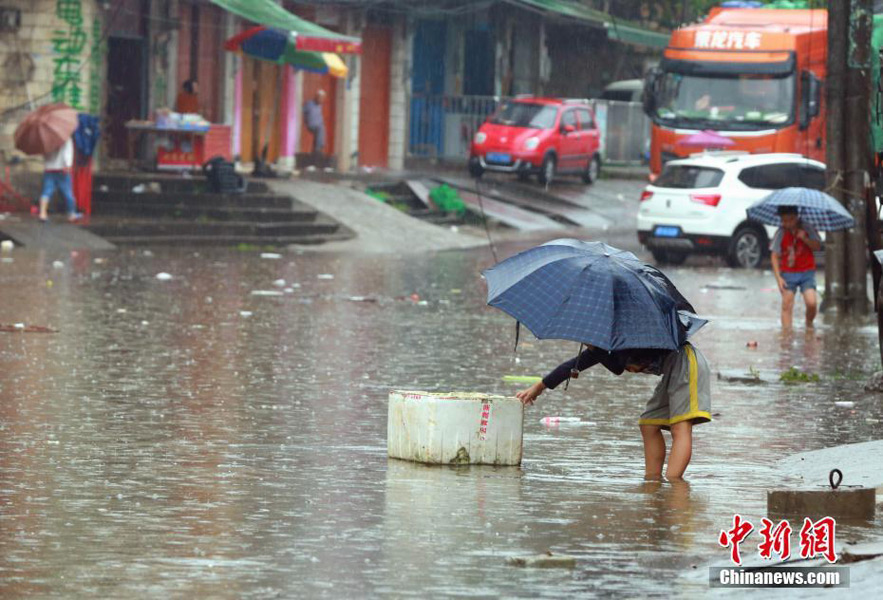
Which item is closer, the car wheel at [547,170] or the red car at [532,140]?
the red car at [532,140]

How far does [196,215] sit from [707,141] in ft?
30.4

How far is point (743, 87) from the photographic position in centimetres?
3303

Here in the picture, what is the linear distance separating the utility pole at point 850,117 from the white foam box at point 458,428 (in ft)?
32.1

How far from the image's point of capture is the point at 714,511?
27.2 ft

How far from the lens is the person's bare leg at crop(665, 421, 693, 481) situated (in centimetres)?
913

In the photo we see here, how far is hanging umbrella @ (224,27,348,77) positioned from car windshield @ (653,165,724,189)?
7.74m

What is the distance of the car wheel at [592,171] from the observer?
4109 cm

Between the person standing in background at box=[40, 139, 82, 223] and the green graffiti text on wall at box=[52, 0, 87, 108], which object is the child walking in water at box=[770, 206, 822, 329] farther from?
the green graffiti text on wall at box=[52, 0, 87, 108]

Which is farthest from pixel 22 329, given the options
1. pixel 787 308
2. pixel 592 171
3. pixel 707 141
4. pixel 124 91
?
pixel 592 171

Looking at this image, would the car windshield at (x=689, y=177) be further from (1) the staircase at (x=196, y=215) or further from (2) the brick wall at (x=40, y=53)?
(2) the brick wall at (x=40, y=53)

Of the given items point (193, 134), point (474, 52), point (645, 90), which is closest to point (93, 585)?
point (193, 134)

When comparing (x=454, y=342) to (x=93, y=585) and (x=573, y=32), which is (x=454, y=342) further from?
(x=573, y=32)

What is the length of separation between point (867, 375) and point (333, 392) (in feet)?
14.9

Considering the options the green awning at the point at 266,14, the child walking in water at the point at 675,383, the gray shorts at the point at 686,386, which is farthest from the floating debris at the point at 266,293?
the gray shorts at the point at 686,386
